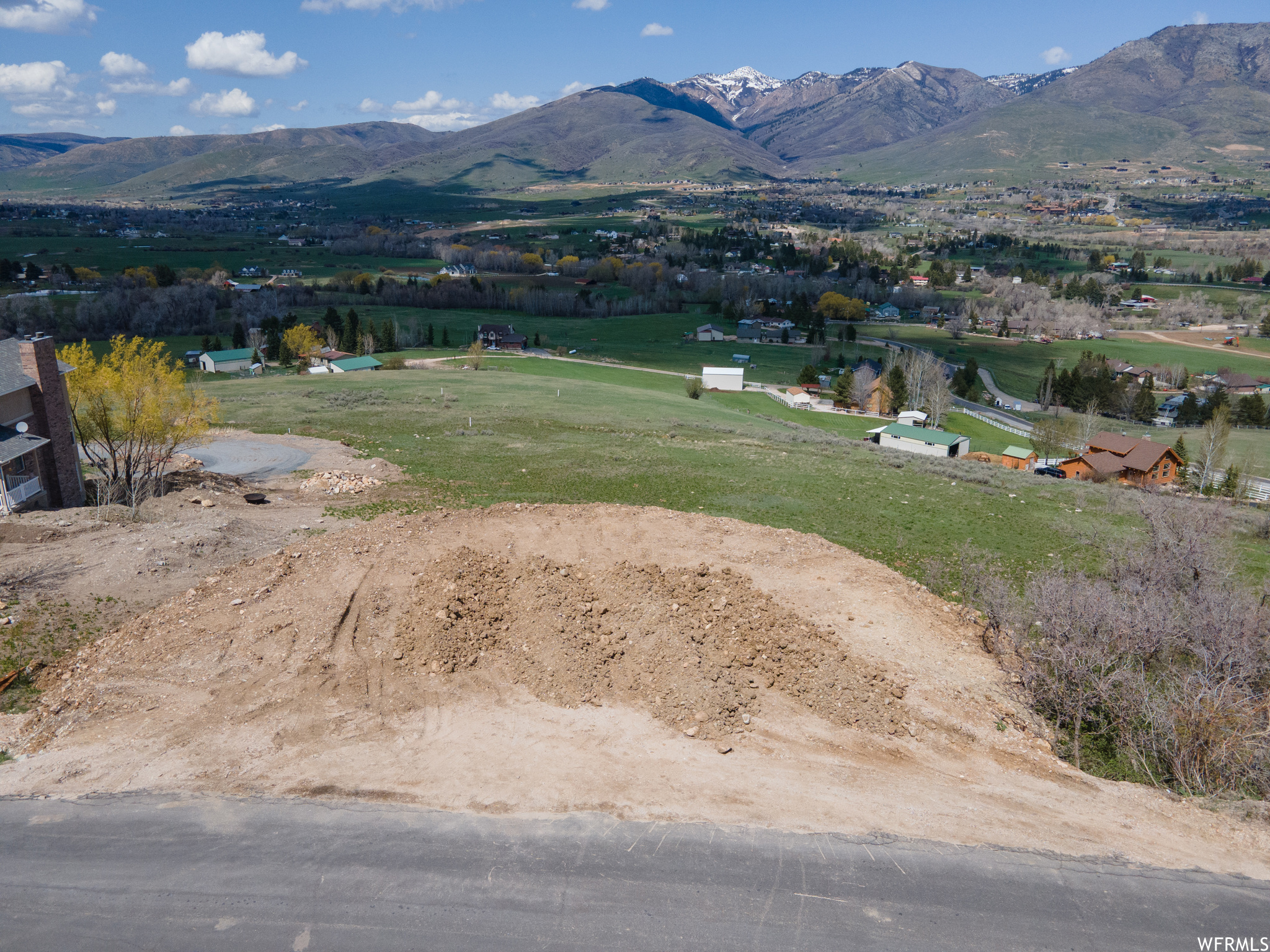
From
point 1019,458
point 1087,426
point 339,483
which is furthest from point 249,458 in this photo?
point 1087,426

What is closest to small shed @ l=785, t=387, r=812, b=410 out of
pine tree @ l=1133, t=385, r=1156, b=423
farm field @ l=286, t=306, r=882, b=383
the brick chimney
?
farm field @ l=286, t=306, r=882, b=383

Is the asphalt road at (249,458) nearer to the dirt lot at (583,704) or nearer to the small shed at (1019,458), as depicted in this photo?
the dirt lot at (583,704)

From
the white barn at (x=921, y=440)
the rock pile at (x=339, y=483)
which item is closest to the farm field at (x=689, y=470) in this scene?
the rock pile at (x=339, y=483)

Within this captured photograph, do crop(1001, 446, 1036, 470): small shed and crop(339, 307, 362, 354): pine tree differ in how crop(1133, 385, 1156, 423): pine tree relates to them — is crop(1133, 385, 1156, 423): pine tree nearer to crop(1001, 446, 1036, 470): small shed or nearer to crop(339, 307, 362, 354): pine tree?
crop(1001, 446, 1036, 470): small shed

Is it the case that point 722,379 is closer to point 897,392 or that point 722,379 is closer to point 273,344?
point 897,392

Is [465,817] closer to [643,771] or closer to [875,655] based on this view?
[643,771]

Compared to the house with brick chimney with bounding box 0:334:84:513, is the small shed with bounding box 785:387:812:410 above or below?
below
